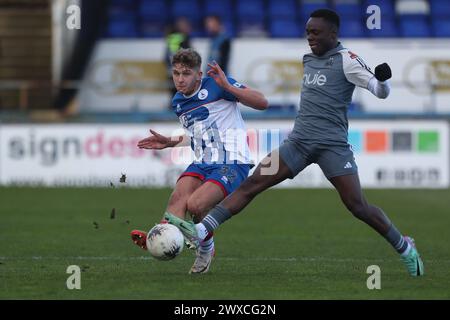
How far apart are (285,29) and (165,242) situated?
16765 millimetres

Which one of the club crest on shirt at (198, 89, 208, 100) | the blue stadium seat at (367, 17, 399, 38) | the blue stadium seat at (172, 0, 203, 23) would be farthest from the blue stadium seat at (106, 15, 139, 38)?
the club crest on shirt at (198, 89, 208, 100)

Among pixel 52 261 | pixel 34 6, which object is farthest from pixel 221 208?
pixel 34 6

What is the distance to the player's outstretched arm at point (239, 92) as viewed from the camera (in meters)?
8.88

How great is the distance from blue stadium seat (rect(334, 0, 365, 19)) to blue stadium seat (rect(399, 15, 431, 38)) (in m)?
0.99

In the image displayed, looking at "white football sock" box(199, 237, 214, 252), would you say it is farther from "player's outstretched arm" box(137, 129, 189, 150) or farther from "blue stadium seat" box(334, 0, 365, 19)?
"blue stadium seat" box(334, 0, 365, 19)

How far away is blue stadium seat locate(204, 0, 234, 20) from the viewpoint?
2550 cm

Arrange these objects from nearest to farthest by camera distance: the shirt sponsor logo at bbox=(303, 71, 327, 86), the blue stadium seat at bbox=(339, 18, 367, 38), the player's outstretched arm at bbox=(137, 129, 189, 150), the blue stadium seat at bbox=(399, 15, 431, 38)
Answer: the shirt sponsor logo at bbox=(303, 71, 327, 86)
the player's outstretched arm at bbox=(137, 129, 189, 150)
the blue stadium seat at bbox=(339, 18, 367, 38)
the blue stadium seat at bbox=(399, 15, 431, 38)

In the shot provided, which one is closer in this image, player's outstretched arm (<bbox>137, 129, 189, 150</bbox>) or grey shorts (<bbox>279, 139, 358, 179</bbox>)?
grey shorts (<bbox>279, 139, 358, 179</bbox>)

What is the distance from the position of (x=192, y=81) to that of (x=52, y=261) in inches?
92.7

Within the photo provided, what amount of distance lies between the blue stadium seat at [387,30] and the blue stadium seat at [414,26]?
18 cm

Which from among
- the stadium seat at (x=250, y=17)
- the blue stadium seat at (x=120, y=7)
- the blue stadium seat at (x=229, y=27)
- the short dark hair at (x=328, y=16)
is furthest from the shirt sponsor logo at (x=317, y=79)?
the blue stadium seat at (x=120, y=7)

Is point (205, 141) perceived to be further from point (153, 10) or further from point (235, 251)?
point (153, 10)
